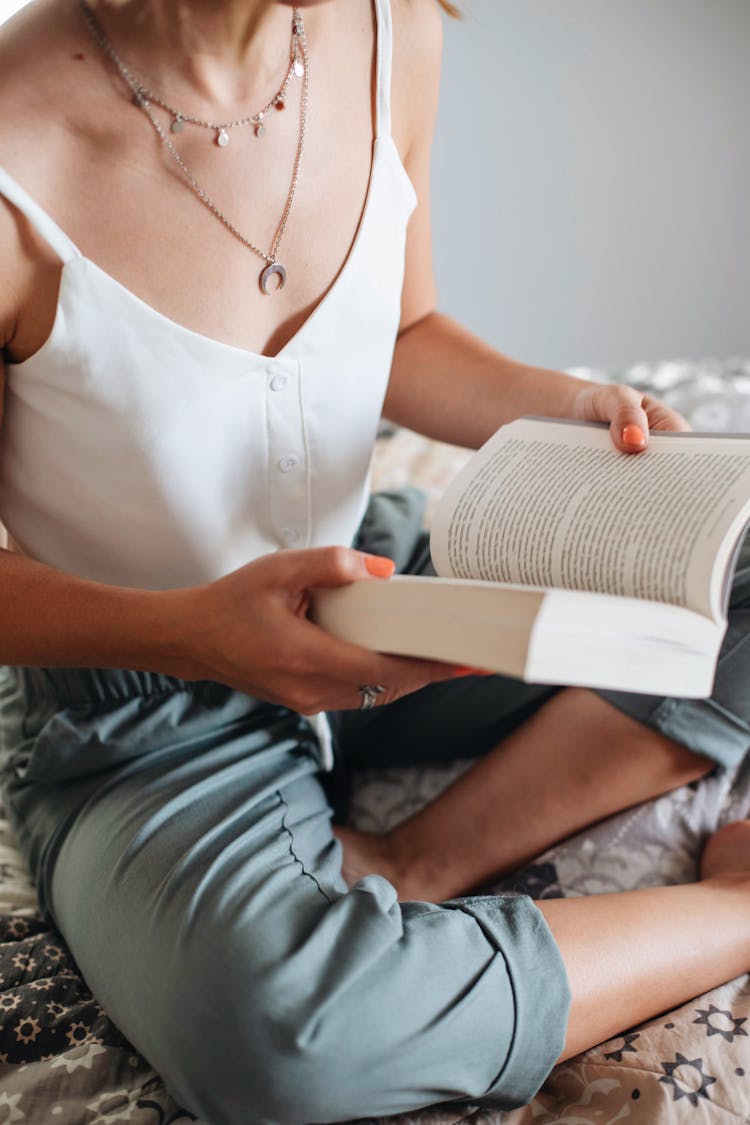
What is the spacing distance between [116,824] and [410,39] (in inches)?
26.1

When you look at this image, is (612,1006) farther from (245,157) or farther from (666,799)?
(245,157)

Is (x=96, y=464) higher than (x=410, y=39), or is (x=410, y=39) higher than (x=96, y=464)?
(x=410, y=39)

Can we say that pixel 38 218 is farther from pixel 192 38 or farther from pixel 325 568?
pixel 325 568

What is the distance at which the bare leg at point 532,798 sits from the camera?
884mm

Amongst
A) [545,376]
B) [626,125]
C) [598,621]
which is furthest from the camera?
[626,125]

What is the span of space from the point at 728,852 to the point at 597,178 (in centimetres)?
142

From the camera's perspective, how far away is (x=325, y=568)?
0.57 m

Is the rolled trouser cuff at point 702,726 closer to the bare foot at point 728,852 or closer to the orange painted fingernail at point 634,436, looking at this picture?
the bare foot at point 728,852

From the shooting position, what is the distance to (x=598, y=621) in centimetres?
53

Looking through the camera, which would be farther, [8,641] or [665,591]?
[8,641]

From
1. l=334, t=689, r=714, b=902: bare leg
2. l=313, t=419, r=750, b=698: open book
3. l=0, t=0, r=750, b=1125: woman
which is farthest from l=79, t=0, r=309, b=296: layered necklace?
l=334, t=689, r=714, b=902: bare leg

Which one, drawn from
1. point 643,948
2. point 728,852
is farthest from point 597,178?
point 643,948

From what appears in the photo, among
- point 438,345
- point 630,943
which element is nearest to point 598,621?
point 630,943

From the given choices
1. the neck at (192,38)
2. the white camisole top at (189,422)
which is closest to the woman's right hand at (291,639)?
the white camisole top at (189,422)
